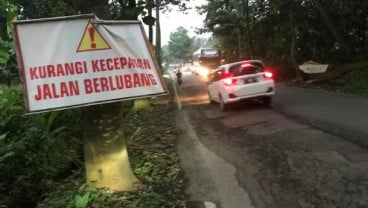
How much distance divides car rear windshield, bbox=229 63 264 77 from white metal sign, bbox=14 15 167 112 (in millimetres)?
9961

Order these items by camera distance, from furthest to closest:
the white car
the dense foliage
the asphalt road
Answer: the dense foliage, the white car, the asphalt road

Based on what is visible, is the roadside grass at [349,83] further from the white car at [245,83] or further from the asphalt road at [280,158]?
the asphalt road at [280,158]

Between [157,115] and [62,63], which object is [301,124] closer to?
[157,115]

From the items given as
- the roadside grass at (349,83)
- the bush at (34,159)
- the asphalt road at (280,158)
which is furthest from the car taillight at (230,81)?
the bush at (34,159)

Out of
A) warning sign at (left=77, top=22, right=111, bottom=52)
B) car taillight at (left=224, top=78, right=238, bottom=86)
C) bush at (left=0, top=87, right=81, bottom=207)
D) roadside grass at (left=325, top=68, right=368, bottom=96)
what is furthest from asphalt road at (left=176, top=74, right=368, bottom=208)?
roadside grass at (left=325, top=68, right=368, bottom=96)

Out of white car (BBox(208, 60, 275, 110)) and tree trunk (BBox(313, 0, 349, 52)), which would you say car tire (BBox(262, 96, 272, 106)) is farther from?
tree trunk (BBox(313, 0, 349, 52))

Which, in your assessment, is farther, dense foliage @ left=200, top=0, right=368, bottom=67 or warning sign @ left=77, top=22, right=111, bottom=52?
dense foliage @ left=200, top=0, right=368, bottom=67

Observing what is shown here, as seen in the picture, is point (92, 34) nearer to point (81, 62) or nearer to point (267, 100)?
point (81, 62)

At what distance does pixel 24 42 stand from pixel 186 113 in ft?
37.0

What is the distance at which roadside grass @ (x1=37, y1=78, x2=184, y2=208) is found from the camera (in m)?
6.32

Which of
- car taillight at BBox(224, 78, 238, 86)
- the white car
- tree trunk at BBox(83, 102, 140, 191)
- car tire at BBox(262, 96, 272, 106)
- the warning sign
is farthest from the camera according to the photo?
car tire at BBox(262, 96, 272, 106)

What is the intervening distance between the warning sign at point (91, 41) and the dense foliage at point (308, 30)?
21.4m

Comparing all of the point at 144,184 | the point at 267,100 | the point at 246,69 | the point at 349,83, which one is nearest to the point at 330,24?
the point at 349,83

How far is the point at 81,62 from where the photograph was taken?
20.2 feet
